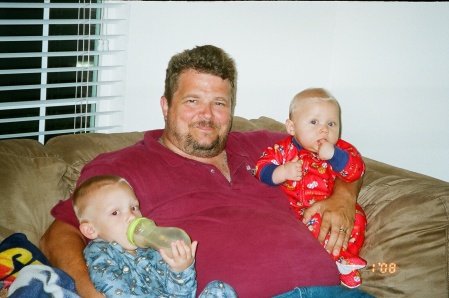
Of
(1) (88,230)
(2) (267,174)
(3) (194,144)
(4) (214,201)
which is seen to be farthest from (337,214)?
(1) (88,230)

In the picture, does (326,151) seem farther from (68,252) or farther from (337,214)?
(68,252)

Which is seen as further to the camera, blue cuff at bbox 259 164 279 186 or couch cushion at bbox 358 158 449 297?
blue cuff at bbox 259 164 279 186

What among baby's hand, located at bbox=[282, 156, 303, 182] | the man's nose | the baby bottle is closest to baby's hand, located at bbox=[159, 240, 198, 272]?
the baby bottle

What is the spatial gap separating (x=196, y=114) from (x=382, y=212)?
2.47ft

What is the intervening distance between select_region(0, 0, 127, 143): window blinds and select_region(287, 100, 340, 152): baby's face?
3.21 ft

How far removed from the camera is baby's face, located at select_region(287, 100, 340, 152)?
189 cm

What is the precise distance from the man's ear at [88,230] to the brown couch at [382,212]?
1.05 feet

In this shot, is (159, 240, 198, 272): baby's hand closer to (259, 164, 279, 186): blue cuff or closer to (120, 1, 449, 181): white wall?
(259, 164, 279, 186): blue cuff

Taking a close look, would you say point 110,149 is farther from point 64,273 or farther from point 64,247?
point 64,273

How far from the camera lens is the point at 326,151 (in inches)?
73.2

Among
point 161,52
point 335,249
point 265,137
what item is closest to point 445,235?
point 335,249

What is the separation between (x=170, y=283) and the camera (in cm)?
142
